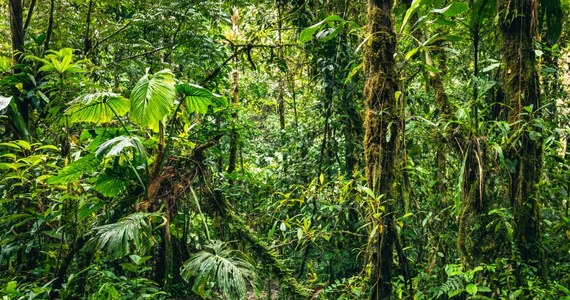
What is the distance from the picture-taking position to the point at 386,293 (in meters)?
2.36

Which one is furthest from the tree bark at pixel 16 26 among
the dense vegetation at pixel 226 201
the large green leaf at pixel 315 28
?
the large green leaf at pixel 315 28

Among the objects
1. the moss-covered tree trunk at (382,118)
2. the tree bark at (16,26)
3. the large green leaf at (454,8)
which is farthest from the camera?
the tree bark at (16,26)

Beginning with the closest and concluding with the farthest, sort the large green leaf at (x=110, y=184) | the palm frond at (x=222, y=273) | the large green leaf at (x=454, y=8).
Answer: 1. the palm frond at (x=222, y=273)
2. the large green leaf at (x=454, y=8)
3. the large green leaf at (x=110, y=184)

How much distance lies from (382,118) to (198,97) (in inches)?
44.0

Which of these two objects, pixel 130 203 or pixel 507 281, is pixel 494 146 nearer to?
pixel 507 281

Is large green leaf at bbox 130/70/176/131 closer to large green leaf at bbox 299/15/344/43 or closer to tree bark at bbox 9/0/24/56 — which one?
large green leaf at bbox 299/15/344/43

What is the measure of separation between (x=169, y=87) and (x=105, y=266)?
5.50 ft

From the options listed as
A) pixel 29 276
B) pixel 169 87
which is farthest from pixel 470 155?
pixel 29 276

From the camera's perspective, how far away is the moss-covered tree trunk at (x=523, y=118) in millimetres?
2438

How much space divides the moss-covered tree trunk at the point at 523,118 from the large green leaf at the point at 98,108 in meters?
2.36

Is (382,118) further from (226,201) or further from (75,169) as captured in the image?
(75,169)

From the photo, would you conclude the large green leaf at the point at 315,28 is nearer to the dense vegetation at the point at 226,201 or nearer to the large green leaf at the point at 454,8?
the dense vegetation at the point at 226,201

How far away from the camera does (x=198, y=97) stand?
2406 mm

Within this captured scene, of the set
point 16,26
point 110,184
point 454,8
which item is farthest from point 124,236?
point 16,26
